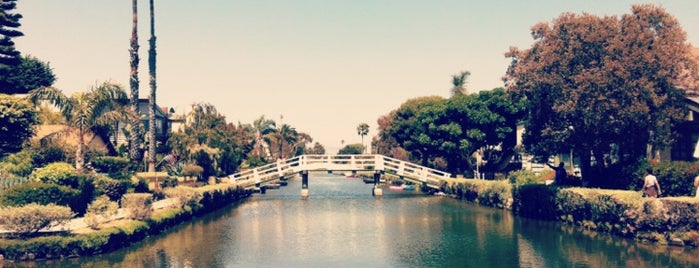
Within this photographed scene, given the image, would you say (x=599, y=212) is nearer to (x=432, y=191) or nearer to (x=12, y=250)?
(x=12, y=250)

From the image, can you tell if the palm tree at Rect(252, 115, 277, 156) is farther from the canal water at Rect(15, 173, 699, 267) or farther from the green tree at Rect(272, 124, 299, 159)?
the canal water at Rect(15, 173, 699, 267)

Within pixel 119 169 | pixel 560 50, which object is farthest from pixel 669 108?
pixel 119 169

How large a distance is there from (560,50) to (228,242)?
20.5m

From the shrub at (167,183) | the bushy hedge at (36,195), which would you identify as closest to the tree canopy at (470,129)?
the shrub at (167,183)

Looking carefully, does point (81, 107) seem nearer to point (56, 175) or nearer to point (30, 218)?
point (56, 175)

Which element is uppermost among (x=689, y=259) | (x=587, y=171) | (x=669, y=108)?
(x=669, y=108)

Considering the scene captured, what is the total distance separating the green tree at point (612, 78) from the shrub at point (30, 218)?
25.1 metres

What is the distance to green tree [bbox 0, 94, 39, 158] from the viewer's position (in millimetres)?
38062

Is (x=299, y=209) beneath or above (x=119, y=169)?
beneath

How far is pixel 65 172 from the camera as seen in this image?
3081 centimetres

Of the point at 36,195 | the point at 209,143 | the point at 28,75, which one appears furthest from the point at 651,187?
the point at 28,75

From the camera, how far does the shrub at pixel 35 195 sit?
26.3 metres

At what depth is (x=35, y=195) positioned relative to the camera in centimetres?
2683

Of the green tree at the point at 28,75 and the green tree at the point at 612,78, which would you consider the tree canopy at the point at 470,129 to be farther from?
the green tree at the point at 28,75
